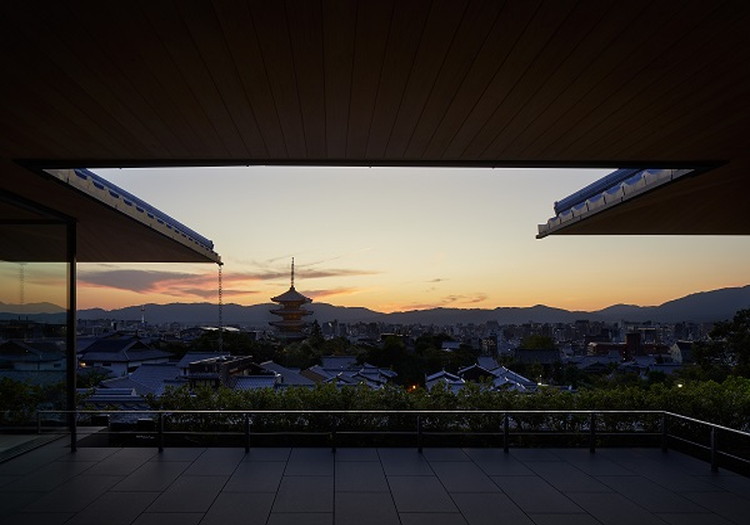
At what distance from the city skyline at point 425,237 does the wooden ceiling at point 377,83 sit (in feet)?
12.1

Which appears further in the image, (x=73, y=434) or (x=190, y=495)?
(x=73, y=434)

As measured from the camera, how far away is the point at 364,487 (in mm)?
5258

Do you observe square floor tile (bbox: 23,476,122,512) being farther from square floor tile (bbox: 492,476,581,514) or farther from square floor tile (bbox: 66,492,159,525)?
square floor tile (bbox: 492,476,581,514)

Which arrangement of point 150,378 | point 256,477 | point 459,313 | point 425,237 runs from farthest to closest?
point 459,313
point 150,378
point 425,237
point 256,477

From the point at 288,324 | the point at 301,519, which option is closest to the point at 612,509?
the point at 301,519

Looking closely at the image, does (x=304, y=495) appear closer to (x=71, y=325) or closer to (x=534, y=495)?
(x=534, y=495)

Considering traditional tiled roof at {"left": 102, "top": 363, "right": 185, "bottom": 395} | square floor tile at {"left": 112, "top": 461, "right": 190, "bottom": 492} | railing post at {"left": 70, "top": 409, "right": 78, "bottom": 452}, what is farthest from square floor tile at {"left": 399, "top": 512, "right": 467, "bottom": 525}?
traditional tiled roof at {"left": 102, "top": 363, "right": 185, "bottom": 395}

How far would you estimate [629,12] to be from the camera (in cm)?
248

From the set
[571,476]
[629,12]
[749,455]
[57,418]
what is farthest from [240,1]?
[749,455]

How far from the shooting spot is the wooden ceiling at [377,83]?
2529 millimetres

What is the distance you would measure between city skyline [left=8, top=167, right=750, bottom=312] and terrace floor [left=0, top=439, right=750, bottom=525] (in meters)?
2.56

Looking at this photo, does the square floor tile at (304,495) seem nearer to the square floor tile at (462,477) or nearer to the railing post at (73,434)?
the square floor tile at (462,477)

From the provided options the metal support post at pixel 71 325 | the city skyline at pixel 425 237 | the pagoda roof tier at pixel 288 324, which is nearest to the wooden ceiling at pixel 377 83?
the metal support post at pixel 71 325

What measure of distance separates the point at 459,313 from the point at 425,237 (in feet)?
83.5
